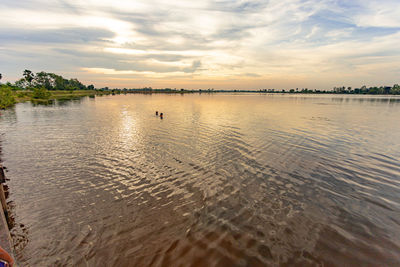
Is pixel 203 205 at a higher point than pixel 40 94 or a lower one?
lower

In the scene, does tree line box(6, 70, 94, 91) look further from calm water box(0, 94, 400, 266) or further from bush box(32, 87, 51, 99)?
→ calm water box(0, 94, 400, 266)

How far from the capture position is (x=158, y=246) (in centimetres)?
766

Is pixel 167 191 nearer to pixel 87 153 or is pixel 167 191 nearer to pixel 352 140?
pixel 87 153

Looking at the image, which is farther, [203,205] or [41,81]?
[41,81]

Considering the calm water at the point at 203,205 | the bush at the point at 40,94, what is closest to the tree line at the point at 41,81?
the bush at the point at 40,94

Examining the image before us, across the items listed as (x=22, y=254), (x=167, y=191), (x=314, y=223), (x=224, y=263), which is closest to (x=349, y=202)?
(x=314, y=223)

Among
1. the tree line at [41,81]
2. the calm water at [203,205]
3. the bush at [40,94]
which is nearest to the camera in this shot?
the calm water at [203,205]

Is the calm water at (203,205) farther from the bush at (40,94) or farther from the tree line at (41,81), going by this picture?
the tree line at (41,81)

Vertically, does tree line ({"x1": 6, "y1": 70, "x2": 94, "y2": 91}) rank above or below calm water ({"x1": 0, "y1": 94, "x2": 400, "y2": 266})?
above

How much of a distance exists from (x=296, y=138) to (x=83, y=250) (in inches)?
1061

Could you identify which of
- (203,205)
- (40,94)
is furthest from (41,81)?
(203,205)

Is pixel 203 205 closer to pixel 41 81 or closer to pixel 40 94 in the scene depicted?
pixel 40 94

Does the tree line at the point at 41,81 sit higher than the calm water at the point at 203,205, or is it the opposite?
the tree line at the point at 41,81

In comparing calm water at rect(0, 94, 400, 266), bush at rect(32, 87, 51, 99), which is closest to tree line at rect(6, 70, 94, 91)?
bush at rect(32, 87, 51, 99)
